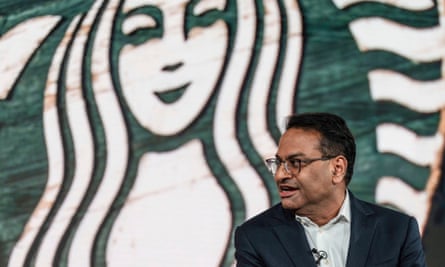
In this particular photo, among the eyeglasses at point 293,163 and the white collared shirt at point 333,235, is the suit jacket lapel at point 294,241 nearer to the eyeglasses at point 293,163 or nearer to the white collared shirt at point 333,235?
the white collared shirt at point 333,235

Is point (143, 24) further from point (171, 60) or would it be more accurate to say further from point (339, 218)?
point (339, 218)

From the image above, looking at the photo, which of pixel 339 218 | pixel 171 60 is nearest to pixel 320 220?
pixel 339 218

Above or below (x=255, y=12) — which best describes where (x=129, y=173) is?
below

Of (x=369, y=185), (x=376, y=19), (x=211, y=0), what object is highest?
(x=211, y=0)

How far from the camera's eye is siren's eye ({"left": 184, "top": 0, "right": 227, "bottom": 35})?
3.22 meters

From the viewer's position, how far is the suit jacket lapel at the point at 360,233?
1.95 metres

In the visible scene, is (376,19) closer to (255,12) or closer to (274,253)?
(255,12)

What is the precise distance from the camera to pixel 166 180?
3.12 meters

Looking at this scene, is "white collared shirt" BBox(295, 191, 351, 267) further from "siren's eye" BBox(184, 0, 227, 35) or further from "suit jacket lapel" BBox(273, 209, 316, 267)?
"siren's eye" BBox(184, 0, 227, 35)

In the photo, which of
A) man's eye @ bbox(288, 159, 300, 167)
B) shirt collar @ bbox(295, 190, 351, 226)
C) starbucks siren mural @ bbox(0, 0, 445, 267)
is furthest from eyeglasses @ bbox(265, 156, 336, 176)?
starbucks siren mural @ bbox(0, 0, 445, 267)

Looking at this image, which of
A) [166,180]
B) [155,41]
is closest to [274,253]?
[166,180]

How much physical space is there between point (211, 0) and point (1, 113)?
2.94ft

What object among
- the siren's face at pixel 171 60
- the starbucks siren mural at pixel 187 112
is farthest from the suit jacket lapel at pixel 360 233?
the siren's face at pixel 171 60

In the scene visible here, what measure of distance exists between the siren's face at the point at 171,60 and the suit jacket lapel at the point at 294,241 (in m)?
1.17
